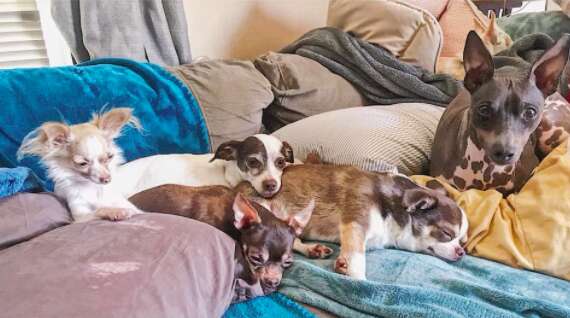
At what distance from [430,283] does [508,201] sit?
1.41 feet

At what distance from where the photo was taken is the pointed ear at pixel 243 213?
49.9 inches

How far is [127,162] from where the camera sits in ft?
5.61

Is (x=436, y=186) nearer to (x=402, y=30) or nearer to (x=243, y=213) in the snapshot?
(x=243, y=213)

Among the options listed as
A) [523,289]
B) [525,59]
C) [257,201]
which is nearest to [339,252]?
[257,201]

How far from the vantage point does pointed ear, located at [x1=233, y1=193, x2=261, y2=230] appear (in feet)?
4.16

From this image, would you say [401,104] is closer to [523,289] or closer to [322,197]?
[322,197]

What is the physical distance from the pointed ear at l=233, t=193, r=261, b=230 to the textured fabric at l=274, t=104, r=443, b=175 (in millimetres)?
468

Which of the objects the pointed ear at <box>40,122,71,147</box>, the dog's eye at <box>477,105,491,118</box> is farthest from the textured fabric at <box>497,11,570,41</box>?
the pointed ear at <box>40,122,71,147</box>

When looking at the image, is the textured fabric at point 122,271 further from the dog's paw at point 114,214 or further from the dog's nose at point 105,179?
the dog's nose at point 105,179

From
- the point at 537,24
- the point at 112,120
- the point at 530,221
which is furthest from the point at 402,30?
the point at 112,120

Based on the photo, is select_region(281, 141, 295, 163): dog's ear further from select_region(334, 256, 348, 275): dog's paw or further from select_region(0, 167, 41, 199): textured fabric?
select_region(0, 167, 41, 199): textured fabric

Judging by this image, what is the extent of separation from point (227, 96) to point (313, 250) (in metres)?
0.75

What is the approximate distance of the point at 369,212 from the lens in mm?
1419

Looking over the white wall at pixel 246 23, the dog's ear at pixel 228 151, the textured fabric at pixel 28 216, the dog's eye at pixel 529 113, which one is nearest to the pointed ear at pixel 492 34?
the white wall at pixel 246 23
